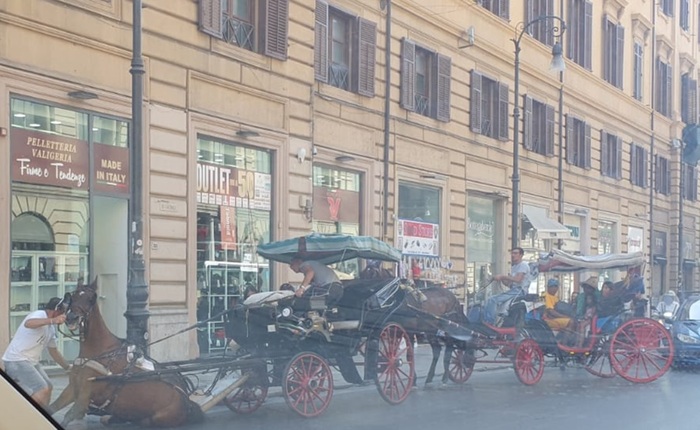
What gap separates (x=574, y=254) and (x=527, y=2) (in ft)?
14.2

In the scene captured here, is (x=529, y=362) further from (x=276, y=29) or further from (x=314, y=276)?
(x=276, y=29)

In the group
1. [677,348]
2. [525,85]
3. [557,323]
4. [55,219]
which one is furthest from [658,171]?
[55,219]

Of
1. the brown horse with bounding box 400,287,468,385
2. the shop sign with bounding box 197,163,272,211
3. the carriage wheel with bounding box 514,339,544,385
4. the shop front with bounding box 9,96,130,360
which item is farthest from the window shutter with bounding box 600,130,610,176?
the shop front with bounding box 9,96,130,360

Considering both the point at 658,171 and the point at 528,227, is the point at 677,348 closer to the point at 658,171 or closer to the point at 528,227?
the point at 528,227

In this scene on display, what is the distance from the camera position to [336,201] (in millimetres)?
14141

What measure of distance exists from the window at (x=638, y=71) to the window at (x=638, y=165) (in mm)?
1125

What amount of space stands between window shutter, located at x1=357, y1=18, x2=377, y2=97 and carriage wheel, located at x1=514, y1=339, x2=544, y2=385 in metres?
5.09

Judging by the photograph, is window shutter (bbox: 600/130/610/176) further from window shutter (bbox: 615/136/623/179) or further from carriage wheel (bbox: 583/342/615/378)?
carriage wheel (bbox: 583/342/615/378)

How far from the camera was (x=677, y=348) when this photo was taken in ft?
47.2

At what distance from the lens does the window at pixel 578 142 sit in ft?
54.6

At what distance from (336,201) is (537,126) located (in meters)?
4.22

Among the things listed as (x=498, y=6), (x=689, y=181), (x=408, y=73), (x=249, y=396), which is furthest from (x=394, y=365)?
(x=689, y=181)

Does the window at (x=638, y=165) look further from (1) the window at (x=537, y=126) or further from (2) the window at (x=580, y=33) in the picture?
(2) the window at (x=580, y=33)

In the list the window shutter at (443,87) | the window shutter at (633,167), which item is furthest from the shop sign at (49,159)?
the window shutter at (633,167)
